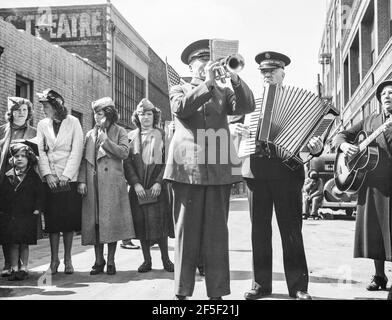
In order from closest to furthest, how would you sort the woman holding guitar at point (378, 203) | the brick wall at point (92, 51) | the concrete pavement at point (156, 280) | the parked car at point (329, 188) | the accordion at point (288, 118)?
the accordion at point (288, 118) → the concrete pavement at point (156, 280) → the woman holding guitar at point (378, 203) → the brick wall at point (92, 51) → the parked car at point (329, 188)

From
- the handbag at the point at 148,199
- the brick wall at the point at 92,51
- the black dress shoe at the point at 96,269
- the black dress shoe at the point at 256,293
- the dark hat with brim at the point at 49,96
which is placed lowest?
the black dress shoe at the point at 256,293

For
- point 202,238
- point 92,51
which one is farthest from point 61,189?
point 92,51

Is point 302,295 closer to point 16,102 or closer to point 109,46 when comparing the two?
point 16,102

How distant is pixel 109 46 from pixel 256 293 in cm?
955

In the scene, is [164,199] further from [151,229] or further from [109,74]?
[109,74]

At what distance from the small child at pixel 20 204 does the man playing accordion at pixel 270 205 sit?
214 cm

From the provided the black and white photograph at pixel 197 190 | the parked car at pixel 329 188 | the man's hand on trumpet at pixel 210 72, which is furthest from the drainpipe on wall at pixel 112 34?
the parked car at pixel 329 188

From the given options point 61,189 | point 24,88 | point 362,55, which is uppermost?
point 362,55

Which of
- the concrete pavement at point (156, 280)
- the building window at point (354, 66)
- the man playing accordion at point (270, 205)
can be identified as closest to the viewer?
the man playing accordion at point (270, 205)

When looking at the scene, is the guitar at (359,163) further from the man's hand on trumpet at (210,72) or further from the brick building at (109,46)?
the brick building at (109,46)

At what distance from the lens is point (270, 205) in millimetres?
3832

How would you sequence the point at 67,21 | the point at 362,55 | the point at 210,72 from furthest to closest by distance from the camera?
1. the point at 362,55
2. the point at 67,21
3. the point at 210,72

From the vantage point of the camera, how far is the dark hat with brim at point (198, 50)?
339cm

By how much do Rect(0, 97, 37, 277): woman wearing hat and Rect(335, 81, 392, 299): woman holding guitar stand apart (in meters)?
3.07
